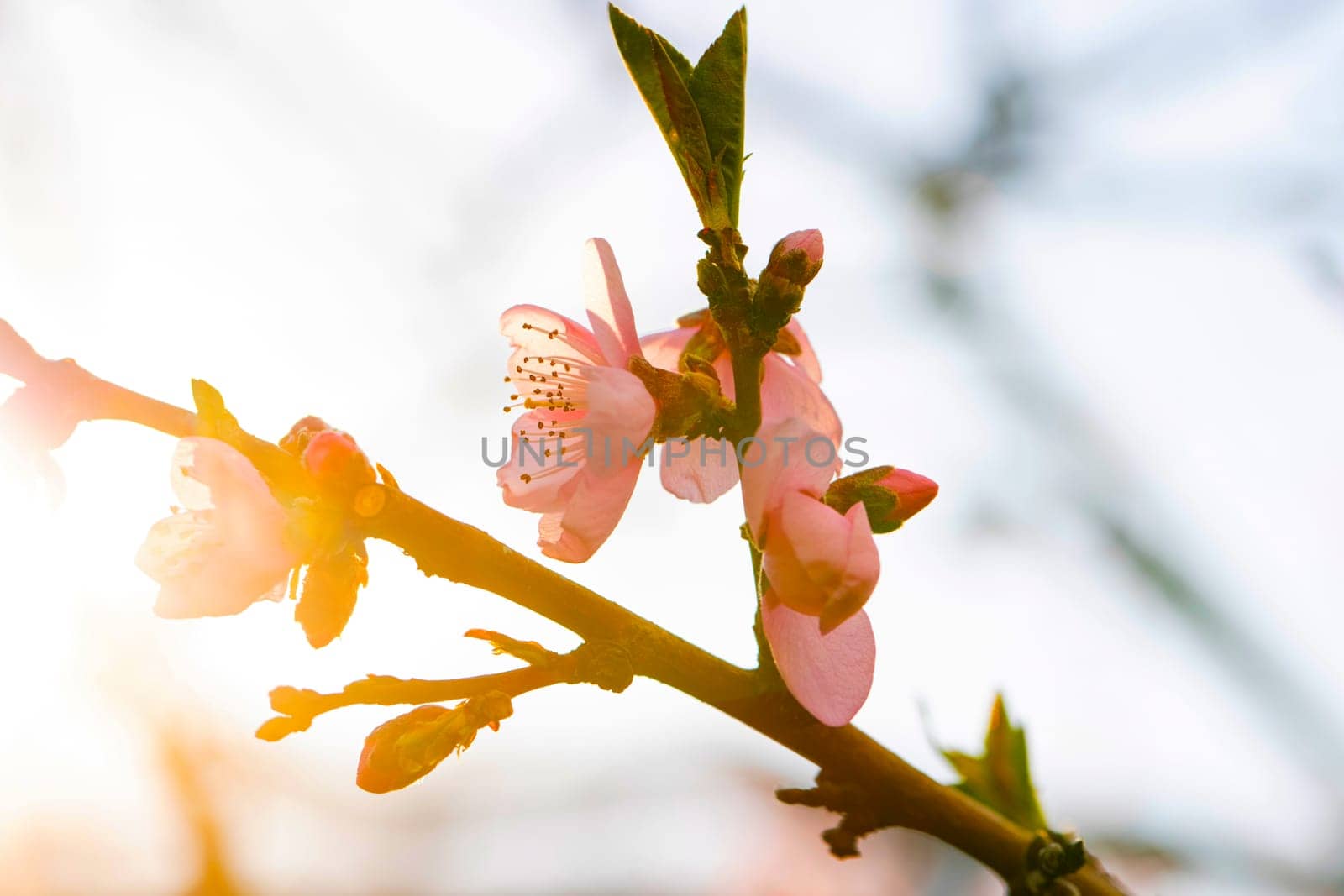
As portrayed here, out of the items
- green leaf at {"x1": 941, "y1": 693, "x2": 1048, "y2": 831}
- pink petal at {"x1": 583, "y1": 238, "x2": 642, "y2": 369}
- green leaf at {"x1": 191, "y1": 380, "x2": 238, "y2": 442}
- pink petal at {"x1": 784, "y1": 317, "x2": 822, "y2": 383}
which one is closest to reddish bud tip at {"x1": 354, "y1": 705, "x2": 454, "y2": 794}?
green leaf at {"x1": 191, "y1": 380, "x2": 238, "y2": 442}

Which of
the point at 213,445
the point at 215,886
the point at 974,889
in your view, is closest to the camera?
the point at 213,445

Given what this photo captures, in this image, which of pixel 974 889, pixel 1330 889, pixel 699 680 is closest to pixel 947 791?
pixel 699 680

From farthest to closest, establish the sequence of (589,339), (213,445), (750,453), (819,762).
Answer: (589,339) → (819,762) → (750,453) → (213,445)

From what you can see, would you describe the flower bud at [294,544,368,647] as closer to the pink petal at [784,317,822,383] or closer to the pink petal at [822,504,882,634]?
the pink petal at [822,504,882,634]

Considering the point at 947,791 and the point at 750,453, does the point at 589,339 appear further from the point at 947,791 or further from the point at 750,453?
the point at 947,791

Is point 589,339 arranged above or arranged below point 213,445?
above

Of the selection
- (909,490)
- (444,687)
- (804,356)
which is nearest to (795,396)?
(804,356)
